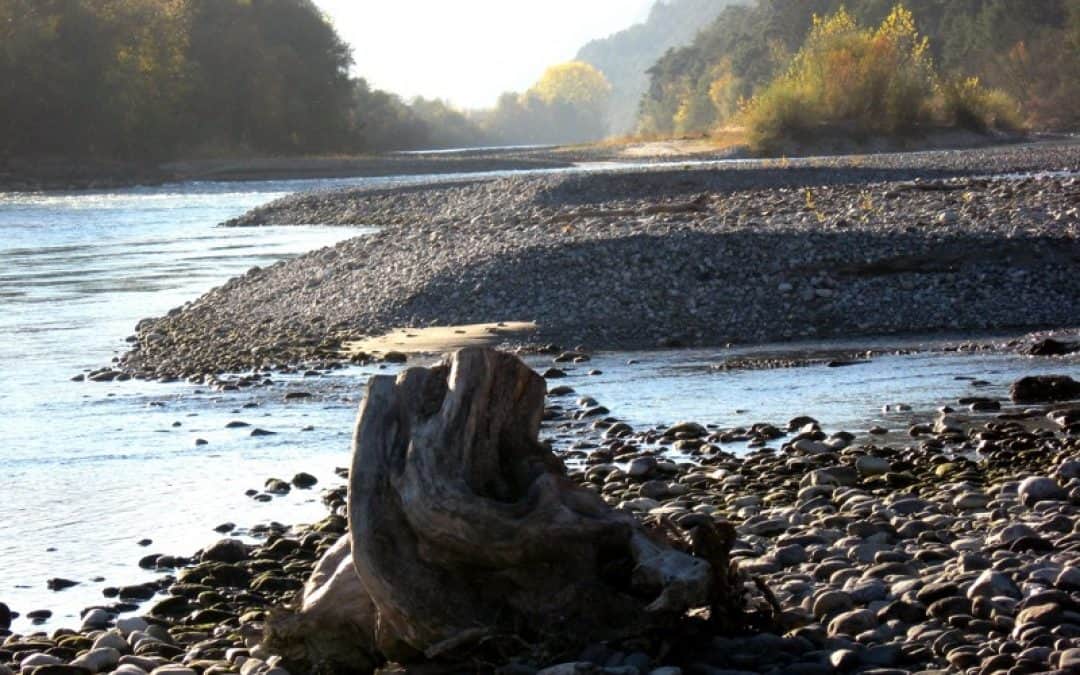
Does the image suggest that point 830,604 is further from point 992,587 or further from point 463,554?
point 463,554

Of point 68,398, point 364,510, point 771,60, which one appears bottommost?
point 68,398

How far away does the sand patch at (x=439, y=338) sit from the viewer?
14.5m

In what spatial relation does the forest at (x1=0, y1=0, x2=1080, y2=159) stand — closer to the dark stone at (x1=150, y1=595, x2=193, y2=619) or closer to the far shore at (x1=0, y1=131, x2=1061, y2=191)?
the far shore at (x1=0, y1=131, x2=1061, y2=191)

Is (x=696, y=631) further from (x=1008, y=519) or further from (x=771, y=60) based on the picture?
(x=771, y=60)

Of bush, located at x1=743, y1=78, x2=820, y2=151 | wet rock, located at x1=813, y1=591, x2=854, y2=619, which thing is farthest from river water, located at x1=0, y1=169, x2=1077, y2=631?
bush, located at x1=743, y1=78, x2=820, y2=151

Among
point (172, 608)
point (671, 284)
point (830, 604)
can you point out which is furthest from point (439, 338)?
point (830, 604)

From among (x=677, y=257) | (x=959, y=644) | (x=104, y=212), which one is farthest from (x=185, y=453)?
(x=104, y=212)

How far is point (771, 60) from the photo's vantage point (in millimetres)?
107750

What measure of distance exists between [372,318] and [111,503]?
7.76m

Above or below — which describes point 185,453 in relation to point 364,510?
below

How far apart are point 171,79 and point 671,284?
69.0 metres

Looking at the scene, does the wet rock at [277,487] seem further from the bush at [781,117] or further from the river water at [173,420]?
the bush at [781,117]

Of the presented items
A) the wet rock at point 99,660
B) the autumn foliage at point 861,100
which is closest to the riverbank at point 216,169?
the autumn foliage at point 861,100

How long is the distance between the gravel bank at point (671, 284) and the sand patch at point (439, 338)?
212mm
